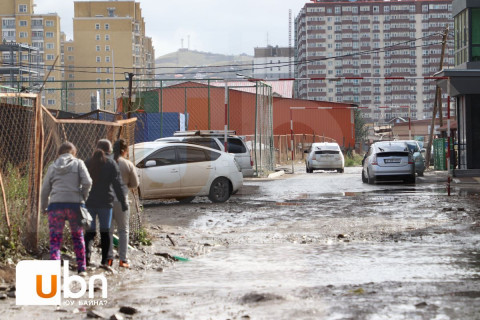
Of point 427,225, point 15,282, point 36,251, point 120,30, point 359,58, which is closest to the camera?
point 15,282

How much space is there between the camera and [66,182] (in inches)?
379

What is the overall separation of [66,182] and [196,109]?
51245mm

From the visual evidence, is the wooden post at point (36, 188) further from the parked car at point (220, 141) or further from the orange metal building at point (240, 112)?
the orange metal building at point (240, 112)

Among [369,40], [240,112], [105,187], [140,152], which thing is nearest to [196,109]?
[240,112]

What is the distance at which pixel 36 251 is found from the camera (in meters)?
10.5

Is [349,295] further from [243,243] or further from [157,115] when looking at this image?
[157,115]

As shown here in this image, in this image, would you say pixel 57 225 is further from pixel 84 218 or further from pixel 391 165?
pixel 391 165

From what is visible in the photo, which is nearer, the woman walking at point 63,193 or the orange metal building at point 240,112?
the woman walking at point 63,193

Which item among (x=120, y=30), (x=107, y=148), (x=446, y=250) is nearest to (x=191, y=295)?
(x=107, y=148)

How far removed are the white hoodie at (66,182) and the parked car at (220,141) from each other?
15.1 metres

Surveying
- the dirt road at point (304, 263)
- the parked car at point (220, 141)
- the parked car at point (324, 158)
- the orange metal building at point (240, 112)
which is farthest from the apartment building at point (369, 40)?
the dirt road at point (304, 263)

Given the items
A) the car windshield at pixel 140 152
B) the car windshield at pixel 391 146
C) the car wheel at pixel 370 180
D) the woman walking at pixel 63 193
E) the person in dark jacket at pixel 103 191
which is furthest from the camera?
the car windshield at pixel 391 146

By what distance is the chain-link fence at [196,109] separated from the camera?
3359 cm

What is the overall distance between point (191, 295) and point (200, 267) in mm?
2203
